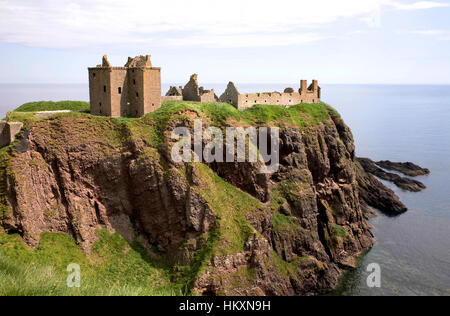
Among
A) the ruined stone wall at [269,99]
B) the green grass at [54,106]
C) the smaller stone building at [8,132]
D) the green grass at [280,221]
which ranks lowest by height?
the green grass at [280,221]

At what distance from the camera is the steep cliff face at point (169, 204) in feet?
142

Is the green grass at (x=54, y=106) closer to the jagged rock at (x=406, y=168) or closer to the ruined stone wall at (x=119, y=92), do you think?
the ruined stone wall at (x=119, y=92)

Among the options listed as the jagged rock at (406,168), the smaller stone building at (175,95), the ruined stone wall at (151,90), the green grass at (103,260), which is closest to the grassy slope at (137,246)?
the green grass at (103,260)

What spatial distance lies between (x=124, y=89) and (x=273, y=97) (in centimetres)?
2455

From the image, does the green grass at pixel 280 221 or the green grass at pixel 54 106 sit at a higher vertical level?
the green grass at pixel 54 106

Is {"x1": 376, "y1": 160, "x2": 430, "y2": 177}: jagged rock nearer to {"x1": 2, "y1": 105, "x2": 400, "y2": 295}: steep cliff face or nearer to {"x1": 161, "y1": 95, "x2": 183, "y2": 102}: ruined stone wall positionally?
{"x1": 2, "y1": 105, "x2": 400, "y2": 295}: steep cliff face

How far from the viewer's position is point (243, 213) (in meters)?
49.4

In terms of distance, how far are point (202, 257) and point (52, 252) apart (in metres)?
15.1

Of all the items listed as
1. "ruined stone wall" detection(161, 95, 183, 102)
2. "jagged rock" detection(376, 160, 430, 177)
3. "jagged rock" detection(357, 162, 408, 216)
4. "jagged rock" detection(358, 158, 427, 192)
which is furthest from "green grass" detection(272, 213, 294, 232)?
"jagged rock" detection(376, 160, 430, 177)

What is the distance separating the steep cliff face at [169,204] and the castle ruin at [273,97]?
6533 mm

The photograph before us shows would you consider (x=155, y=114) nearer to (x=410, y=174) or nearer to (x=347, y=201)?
(x=347, y=201)

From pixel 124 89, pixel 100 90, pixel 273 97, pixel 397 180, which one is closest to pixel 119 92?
pixel 124 89

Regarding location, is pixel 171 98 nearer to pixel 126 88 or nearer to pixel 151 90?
pixel 151 90
